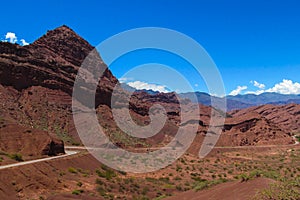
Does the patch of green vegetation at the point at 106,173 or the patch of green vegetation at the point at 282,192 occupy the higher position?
the patch of green vegetation at the point at 282,192

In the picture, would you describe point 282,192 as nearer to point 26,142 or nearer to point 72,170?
point 72,170

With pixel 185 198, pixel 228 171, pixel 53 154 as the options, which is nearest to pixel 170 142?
pixel 228 171


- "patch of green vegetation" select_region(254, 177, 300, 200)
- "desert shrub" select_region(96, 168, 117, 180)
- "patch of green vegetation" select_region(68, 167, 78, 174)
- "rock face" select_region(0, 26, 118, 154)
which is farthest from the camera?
"rock face" select_region(0, 26, 118, 154)

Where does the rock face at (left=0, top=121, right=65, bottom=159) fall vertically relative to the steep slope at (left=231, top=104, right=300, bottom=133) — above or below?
below

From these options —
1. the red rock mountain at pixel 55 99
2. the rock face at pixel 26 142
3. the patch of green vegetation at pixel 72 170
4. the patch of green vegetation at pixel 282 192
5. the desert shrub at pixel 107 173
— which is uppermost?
the red rock mountain at pixel 55 99

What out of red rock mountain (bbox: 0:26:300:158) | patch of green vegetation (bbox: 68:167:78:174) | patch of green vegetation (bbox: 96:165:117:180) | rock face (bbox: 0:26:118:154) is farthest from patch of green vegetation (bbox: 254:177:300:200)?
rock face (bbox: 0:26:118:154)

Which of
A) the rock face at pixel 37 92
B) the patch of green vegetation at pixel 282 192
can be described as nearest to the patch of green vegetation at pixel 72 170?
the patch of green vegetation at pixel 282 192

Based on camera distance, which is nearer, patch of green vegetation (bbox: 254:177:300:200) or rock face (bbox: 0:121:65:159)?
patch of green vegetation (bbox: 254:177:300:200)

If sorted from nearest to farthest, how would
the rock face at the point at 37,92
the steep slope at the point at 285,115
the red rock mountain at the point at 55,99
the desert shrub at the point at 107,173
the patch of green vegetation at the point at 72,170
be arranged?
the patch of green vegetation at the point at 72,170 < the desert shrub at the point at 107,173 < the rock face at the point at 37,92 < the red rock mountain at the point at 55,99 < the steep slope at the point at 285,115

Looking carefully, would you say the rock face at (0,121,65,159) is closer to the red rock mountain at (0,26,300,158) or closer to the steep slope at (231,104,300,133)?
the red rock mountain at (0,26,300,158)

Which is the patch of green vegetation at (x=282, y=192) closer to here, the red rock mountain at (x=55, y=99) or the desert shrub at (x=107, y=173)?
the desert shrub at (x=107, y=173)

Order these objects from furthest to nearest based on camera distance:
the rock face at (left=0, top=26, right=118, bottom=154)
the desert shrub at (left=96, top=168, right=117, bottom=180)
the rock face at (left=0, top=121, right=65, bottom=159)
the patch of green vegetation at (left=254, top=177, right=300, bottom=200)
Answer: the rock face at (left=0, top=26, right=118, bottom=154) → the rock face at (left=0, top=121, right=65, bottom=159) → the desert shrub at (left=96, top=168, right=117, bottom=180) → the patch of green vegetation at (left=254, top=177, right=300, bottom=200)

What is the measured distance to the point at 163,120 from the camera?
8275 centimetres

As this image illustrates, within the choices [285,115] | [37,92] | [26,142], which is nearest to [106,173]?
[26,142]
